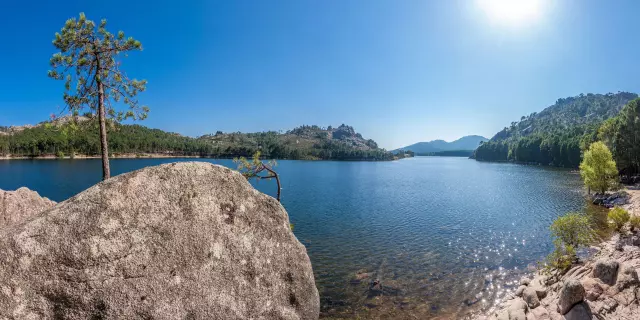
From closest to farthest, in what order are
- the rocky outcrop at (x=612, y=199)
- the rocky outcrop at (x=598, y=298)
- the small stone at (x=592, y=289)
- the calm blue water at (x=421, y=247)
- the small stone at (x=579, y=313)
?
the rocky outcrop at (x=598, y=298) → the small stone at (x=579, y=313) → the small stone at (x=592, y=289) → the calm blue water at (x=421, y=247) → the rocky outcrop at (x=612, y=199)

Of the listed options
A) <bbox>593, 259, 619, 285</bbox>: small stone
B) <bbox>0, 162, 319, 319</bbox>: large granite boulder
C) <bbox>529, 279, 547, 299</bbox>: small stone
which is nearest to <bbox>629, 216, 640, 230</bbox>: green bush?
<bbox>529, 279, 547, 299</bbox>: small stone

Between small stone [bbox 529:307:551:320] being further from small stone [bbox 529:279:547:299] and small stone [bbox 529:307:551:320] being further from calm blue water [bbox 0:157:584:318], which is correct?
calm blue water [bbox 0:157:584:318]

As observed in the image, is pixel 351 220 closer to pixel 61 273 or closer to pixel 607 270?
pixel 607 270

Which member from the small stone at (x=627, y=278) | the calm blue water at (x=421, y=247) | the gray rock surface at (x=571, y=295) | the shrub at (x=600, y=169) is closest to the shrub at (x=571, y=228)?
the calm blue water at (x=421, y=247)

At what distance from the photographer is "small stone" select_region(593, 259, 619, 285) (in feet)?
44.6

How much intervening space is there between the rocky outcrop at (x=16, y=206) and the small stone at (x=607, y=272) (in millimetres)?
24649

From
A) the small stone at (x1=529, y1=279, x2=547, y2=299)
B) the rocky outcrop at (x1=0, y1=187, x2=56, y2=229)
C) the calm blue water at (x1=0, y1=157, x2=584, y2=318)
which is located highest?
the rocky outcrop at (x1=0, y1=187, x2=56, y2=229)

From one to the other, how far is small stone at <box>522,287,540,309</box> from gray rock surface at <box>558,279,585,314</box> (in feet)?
9.86

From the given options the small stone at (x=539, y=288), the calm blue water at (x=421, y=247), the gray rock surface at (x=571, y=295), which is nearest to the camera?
the gray rock surface at (x=571, y=295)

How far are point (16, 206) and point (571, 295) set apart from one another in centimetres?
2350

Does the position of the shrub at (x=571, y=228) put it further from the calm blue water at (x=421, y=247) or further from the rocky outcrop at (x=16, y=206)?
the rocky outcrop at (x=16, y=206)

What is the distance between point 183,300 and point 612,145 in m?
110

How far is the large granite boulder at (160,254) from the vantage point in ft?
17.0

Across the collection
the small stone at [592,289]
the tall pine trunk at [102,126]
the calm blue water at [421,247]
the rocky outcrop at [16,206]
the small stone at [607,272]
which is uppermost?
the tall pine trunk at [102,126]
